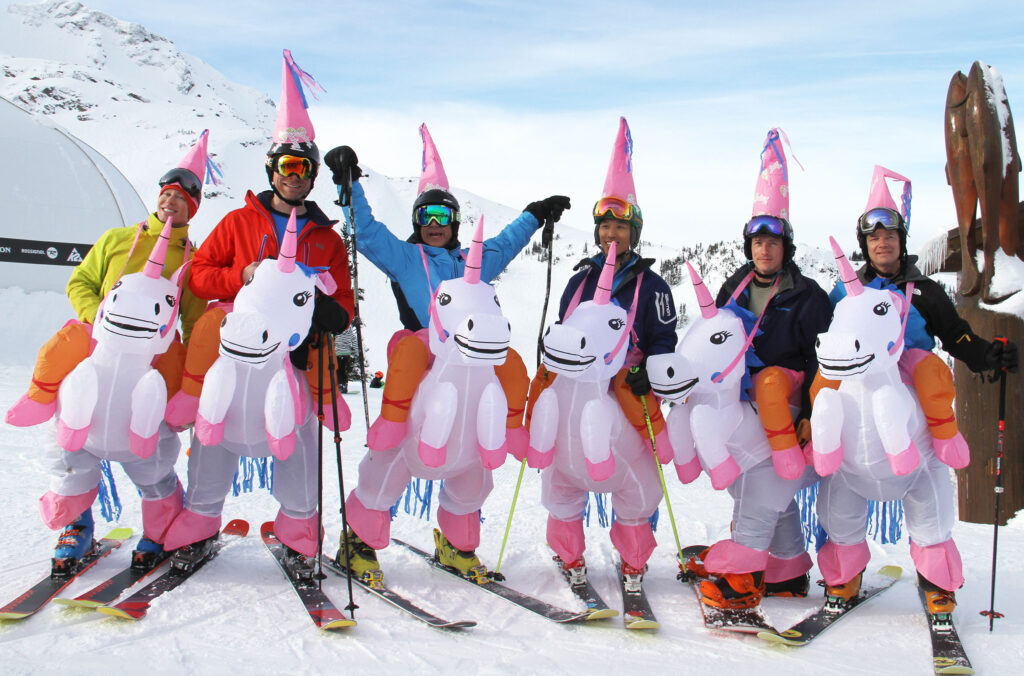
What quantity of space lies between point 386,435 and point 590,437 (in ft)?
2.79

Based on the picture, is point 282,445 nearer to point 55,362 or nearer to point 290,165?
point 55,362

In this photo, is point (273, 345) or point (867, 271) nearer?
point (273, 345)

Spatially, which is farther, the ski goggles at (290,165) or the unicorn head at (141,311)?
the ski goggles at (290,165)

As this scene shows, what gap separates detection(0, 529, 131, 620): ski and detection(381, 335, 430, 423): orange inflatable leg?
4.87 ft

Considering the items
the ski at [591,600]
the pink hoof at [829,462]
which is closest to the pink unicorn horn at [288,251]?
the ski at [591,600]

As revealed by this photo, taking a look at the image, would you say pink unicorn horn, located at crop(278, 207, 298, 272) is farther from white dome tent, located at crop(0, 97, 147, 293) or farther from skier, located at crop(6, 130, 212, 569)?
white dome tent, located at crop(0, 97, 147, 293)

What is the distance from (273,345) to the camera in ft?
8.83

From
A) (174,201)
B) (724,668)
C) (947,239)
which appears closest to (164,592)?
(174,201)

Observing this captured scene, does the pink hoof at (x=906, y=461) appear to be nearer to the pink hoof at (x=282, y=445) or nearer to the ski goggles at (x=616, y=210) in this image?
the ski goggles at (x=616, y=210)

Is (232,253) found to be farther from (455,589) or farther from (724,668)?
(724,668)

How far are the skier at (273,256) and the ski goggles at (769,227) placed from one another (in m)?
1.87

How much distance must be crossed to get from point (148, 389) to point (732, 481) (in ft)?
7.89

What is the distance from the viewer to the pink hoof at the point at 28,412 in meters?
2.73

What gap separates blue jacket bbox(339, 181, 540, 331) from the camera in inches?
120
